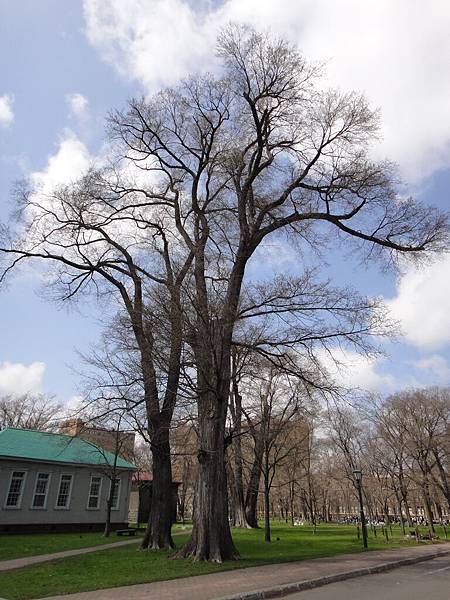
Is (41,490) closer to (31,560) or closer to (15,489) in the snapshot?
(15,489)

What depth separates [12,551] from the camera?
52.0 feet

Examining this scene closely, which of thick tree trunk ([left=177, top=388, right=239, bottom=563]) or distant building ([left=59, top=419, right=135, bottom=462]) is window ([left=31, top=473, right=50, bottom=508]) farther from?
thick tree trunk ([left=177, top=388, right=239, bottom=563])

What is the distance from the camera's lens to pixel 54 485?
26.0 metres

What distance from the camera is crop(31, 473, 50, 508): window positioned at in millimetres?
24953

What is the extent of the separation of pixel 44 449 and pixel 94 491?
14.0 feet

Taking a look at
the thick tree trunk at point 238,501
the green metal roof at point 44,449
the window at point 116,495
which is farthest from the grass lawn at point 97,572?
the thick tree trunk at point 238,501

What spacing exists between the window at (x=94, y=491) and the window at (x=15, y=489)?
4.58 m

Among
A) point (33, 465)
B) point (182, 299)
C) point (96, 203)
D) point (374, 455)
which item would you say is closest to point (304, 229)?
point (182, 299)

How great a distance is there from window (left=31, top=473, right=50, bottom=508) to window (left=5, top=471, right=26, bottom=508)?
0.86m

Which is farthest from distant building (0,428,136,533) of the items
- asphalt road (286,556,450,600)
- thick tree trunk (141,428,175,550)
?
asphalt road (286,556,450,600)

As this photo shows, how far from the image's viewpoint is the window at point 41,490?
24953 mm

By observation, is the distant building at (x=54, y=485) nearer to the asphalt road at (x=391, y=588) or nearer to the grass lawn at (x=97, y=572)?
the grass lawn at (x=97, y=572)

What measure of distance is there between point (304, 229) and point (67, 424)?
10.7 metres

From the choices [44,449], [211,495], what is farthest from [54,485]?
[211,495]
